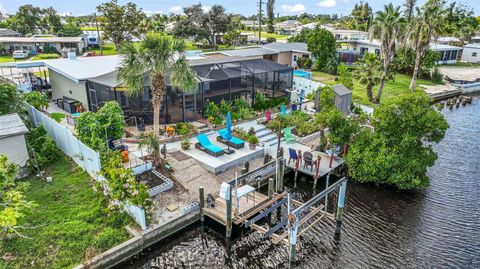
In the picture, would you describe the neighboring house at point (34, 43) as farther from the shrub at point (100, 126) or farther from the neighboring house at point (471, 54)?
the neighboring house at point (471, 54)

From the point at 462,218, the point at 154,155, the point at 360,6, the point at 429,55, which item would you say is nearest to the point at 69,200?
the point at 154,155

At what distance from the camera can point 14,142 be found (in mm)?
16297

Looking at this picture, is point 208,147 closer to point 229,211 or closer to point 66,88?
point 229,211

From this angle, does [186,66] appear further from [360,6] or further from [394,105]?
[360,6]

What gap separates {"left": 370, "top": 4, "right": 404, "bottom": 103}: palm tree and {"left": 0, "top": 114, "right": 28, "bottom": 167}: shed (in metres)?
26.8

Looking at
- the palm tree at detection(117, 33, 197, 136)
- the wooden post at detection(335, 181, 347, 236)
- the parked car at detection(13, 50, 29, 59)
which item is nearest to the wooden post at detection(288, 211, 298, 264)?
the wooden post at detection(335, 181, 347, 236)

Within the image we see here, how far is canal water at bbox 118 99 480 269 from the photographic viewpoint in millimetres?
13180

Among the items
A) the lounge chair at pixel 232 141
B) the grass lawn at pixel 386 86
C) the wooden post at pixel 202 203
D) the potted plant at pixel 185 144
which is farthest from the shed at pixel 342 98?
the wooden post at pixel 202 203

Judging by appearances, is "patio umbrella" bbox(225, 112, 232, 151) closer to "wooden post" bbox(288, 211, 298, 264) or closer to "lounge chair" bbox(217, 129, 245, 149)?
"lounge chair" bbox(217, 129, 245, 149)

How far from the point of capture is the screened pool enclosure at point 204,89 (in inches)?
872

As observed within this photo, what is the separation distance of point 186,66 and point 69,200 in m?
7.77

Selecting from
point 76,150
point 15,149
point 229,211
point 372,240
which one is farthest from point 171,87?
point 372,240

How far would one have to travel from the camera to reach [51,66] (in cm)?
2588

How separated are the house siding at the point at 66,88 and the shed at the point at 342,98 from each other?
18057 mm
